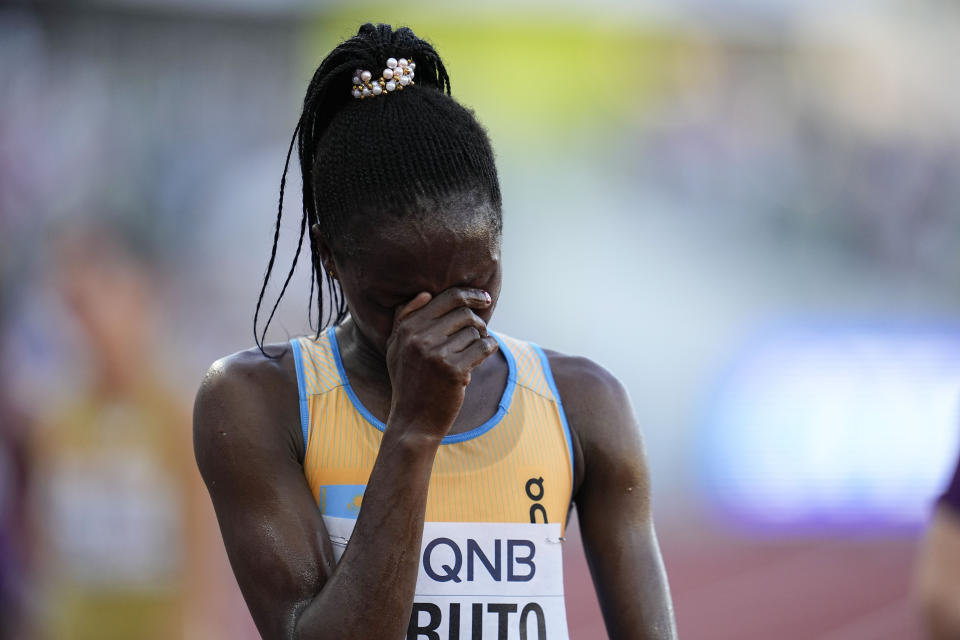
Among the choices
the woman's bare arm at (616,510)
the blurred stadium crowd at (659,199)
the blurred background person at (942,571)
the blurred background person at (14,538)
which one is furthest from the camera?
the blurred stadium crowd at (659,199)

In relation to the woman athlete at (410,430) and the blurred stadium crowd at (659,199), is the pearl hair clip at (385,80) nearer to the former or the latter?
the woman athlete at (410,430)

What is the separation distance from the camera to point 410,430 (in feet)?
5.70

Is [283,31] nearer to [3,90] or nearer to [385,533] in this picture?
[3,90]

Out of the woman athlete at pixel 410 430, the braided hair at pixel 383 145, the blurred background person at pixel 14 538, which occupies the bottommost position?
the blurred background person at pixel 14 538

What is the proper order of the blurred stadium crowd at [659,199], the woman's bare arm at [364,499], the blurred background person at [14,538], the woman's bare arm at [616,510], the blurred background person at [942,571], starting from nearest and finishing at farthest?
the woman's bare arm at [364,499], the blurred background person at [942,571], the woman's bare arm at [616,510], the blurred background person at [14,538], the blurred stadium crowd at [659,199]

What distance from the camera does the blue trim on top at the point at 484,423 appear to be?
6.31ft

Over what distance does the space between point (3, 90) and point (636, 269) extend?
28.8ft

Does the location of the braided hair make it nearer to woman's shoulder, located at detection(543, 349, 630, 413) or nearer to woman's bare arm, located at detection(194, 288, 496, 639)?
woman's bare arm, located at detection(194, 288, 496, 639)

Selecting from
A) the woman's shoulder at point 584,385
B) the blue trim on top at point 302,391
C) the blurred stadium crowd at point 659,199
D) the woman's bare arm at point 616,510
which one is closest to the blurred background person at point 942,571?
the woman's bare arm at point 616,510

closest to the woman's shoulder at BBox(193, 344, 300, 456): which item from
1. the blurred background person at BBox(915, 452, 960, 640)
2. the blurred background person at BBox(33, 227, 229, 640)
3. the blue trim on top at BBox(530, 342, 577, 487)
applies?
the blue trim on top at BBox(530, 342, 577, 487)

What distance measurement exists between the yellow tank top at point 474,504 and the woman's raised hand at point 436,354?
0.58ft

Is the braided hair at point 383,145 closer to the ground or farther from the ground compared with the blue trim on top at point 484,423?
farther from the ground

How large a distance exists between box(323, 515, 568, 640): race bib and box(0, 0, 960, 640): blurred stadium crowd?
9957 millimetres

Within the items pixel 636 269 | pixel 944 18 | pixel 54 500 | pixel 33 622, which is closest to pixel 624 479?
pixel 54 500
